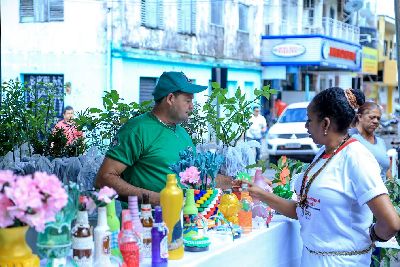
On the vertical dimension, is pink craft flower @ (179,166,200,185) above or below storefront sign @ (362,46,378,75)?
below

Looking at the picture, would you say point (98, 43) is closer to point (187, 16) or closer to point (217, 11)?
point (187, 16)

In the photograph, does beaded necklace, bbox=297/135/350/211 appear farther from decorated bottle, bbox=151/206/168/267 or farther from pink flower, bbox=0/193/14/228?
pink flower, bbox=0/193/14/228

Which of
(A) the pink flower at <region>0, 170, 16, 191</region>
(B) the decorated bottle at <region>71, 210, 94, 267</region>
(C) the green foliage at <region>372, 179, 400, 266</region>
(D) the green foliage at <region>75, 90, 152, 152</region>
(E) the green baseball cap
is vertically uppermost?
(E) the green baseball cap

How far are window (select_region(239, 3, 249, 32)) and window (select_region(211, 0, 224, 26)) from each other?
1704mm

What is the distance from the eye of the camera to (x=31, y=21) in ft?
54.6

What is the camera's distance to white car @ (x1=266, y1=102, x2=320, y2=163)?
16.0 meters

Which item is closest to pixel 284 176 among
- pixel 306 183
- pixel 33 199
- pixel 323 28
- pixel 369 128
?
pixel 306 183

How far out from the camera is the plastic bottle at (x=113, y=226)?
8.54 feet

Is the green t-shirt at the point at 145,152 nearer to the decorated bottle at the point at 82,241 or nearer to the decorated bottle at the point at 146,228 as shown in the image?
the decorated bottle at the point at 146,228

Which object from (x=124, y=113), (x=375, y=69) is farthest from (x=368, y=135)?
(x=375, y=69)

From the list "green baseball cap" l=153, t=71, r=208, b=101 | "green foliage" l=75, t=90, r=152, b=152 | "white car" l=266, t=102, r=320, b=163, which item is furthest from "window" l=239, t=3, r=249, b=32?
"green baseball cap" l=153, t=71, r=208, b=101

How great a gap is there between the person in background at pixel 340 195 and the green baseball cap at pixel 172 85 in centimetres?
78

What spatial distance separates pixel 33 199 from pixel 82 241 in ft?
1.41

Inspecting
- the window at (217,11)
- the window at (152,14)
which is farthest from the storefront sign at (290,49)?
the window at (152,14)
